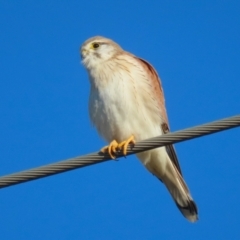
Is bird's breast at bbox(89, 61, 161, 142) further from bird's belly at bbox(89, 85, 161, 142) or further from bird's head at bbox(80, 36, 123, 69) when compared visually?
bird's head at bbox(80, 36, 123, 69)

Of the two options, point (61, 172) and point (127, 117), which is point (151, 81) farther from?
point (61, 172)

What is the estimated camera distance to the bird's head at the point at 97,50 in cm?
544

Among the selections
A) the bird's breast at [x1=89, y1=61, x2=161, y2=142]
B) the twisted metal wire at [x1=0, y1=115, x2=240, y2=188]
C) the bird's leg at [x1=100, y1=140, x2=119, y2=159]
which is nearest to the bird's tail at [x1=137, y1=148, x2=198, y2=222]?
the bird's breast at [x1=89, y1=61, x2=161, y2=142]

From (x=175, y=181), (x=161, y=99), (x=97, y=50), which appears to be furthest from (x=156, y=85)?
(x=175, y=181)

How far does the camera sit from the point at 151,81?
5215 mm

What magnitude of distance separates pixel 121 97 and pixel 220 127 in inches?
73.7

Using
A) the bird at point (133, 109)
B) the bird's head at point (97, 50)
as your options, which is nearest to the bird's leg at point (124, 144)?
the bird at point (133, 109)

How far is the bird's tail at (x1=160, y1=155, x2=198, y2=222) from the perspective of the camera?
520 centimetres

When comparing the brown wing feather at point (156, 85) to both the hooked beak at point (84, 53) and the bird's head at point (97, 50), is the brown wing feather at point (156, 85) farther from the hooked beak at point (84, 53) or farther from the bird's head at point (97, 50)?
the hooked beak at point (84, 53)

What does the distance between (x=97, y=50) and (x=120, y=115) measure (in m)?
0.95

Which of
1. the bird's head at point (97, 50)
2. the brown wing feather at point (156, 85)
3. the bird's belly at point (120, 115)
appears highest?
the bird's head at point (97, 50)

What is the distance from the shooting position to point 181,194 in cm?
522

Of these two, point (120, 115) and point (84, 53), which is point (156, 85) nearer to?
point (120, 115)

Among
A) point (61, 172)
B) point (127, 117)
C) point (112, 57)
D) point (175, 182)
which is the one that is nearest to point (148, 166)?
point (175, 182)
